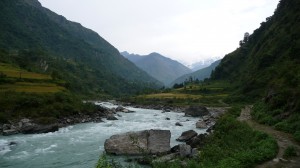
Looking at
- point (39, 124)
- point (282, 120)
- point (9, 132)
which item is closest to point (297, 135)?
point (282, 120)

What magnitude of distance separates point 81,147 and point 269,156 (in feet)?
69.7

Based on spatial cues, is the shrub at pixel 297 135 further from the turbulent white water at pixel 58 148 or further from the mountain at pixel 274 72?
the turbulent white water at pixel 58 148

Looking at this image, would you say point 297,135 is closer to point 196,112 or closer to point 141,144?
point 141,144

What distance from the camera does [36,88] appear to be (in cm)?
7231

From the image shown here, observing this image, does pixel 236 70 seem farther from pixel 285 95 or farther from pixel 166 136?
pixel 166 136

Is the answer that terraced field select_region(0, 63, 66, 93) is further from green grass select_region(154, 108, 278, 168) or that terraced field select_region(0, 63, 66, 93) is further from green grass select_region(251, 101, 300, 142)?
green grass select_region(154, 108, 278, 168)

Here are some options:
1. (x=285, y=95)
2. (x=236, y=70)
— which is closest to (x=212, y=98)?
(x=236, y=70)

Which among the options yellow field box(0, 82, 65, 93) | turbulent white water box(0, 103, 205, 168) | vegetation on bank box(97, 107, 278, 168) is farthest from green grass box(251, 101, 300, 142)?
yellow field box(0, 82, 65, 93)

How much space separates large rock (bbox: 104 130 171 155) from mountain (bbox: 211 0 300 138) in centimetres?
1082

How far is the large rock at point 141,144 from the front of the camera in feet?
105

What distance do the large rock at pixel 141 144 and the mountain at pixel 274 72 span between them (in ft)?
35.5

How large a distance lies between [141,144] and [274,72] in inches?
1897

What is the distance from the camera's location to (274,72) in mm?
72312

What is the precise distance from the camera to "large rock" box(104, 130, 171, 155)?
31.9 m
